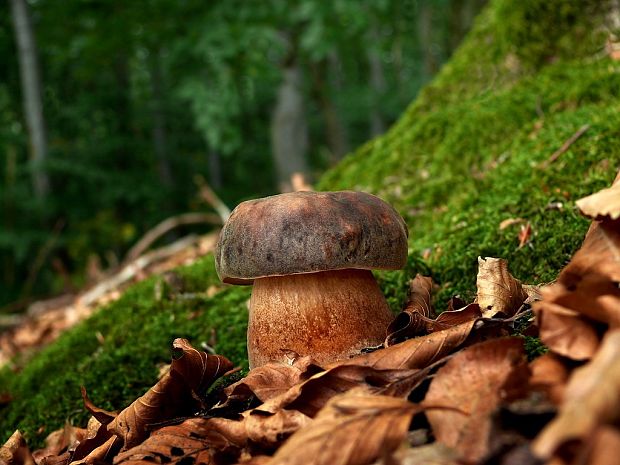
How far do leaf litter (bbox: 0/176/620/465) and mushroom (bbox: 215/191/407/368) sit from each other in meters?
0.17

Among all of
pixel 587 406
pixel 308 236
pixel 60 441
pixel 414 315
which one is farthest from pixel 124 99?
pixel 587 406

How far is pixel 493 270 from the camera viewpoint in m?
1.86

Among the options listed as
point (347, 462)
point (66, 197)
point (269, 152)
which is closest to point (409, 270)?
point (347, 462)

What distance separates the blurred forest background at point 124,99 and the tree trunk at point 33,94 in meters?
0.02

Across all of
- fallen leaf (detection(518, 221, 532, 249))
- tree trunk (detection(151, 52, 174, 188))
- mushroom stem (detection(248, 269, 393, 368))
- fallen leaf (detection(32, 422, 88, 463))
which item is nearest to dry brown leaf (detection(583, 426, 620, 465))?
mushroom stem (detection(248, 269, 393, 368))

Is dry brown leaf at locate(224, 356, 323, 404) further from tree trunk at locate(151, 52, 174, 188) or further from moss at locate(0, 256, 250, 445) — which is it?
tree trunk at locate(151, 52, 174, 188)

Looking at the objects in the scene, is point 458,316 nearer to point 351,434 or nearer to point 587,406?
point 351,434

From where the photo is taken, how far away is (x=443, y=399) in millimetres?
1200

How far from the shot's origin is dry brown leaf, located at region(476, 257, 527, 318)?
176 cm

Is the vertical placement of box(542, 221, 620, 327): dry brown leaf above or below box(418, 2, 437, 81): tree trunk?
below

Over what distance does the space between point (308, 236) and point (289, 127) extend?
40.8 feet

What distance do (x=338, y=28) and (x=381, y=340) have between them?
8.43 metres

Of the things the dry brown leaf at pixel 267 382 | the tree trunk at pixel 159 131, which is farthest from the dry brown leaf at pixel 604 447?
the tree trunk at pixel 159 131

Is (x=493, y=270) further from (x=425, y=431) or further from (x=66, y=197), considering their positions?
(x=66, y=197)
